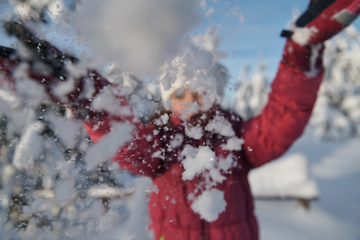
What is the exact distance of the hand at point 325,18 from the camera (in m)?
0.28

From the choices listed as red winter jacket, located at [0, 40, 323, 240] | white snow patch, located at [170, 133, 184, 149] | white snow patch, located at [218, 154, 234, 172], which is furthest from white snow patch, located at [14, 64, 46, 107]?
white snow patch, located at [218, 154, 234, 172]

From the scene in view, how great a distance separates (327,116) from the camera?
5.25 m

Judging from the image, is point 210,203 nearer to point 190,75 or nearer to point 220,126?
point 220,126

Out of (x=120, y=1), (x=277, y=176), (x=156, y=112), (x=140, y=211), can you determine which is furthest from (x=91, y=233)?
(x=277, y=176)

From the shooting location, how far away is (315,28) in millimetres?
299

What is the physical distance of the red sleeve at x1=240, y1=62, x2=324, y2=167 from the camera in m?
0.38

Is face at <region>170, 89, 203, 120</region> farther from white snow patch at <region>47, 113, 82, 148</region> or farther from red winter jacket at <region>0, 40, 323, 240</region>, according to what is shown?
white snow patch at <region>47, 113, 82, 148</region>

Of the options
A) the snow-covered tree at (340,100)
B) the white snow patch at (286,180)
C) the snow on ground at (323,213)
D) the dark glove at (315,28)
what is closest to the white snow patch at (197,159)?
the dark glove at (315,28)

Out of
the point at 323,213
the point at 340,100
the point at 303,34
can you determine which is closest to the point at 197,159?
the point at 303,34

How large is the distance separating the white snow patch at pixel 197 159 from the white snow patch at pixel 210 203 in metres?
0.06

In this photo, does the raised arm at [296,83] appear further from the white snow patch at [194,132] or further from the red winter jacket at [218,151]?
the white snow patch at [194,132]

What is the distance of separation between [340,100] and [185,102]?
6.37 m

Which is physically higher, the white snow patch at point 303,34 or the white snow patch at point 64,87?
the white snow patch at point 303,34

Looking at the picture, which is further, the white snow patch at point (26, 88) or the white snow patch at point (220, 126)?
the white snow patch at point (220, 126)
